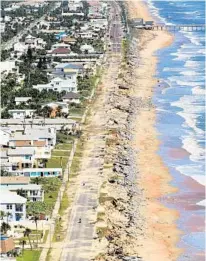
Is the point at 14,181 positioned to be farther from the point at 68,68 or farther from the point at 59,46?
the point at 59,46

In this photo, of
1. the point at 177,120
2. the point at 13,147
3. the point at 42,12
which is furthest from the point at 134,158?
the point at 42,12

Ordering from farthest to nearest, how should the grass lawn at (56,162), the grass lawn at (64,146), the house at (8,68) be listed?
the house at (8,68)
the grass lawn at (64,146)
the grass lawn at (56,162)

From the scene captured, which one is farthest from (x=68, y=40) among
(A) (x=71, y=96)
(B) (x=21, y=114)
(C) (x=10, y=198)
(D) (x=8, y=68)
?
(C) (x=10, y=198)

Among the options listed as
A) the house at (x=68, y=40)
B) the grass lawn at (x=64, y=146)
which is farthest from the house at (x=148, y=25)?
the grass lawn at (x=64, y=146)

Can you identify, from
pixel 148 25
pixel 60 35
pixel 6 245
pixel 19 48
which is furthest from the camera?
pixel 148 25

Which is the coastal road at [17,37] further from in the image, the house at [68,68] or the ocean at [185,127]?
Result: the ocean at [185,127]
